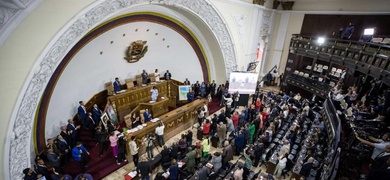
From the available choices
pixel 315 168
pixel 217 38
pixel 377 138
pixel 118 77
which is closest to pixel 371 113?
pixel 377 138

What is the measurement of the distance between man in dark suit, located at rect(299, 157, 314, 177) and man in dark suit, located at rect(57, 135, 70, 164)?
278 inches

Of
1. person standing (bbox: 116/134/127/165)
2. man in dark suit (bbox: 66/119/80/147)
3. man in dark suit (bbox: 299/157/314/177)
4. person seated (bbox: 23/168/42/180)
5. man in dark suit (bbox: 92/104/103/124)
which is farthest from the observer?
man in dark suit (bbox: 92/104/103/124)

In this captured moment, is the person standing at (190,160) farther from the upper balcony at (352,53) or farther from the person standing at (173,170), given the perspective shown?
the upper balcony at (352,53)

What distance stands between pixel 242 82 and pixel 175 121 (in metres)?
5.08

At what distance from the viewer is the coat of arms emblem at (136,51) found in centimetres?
1008

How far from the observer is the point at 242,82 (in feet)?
40.3

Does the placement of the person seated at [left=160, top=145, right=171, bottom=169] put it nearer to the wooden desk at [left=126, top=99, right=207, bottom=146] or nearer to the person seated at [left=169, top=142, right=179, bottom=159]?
the person seated at [left=169, top=142, right=179, bottom=159]

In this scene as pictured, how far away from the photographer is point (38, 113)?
7.24 metres

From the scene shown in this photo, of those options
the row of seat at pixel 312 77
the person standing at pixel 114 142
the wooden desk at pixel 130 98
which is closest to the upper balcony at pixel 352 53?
the row of seat at pixel 312 77

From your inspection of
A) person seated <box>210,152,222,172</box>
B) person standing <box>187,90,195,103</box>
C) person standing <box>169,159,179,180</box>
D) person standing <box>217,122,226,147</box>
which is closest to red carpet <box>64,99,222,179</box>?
person standing <box>169,159,179,180</box>

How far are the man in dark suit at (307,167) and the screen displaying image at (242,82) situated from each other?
6.60 m

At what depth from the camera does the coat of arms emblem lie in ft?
33.1

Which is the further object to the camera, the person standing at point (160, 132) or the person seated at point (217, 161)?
the person standing at point (160, 132)

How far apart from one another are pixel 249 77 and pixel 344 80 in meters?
5.52
